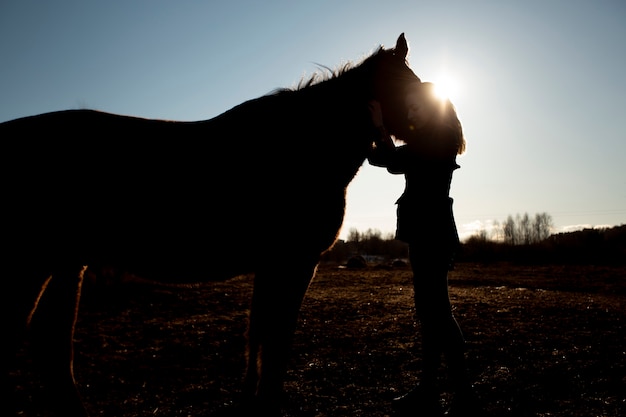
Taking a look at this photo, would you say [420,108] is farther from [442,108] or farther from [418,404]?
[418,404]

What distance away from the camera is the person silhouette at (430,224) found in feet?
9.24

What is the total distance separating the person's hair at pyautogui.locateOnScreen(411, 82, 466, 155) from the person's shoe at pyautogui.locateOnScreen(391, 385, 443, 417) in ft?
6.73

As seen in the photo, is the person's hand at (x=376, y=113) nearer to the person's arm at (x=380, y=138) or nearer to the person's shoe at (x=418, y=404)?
the person's arm at (x=380, y=138)

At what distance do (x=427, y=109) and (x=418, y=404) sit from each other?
240 centimetres

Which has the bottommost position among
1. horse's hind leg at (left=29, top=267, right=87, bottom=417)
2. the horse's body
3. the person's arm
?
horse's hind leg at (left=29, top=267, right=87, bottom=417)

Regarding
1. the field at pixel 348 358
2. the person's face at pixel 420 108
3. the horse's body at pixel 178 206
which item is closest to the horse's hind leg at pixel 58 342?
the horse's body at pixel 178 206

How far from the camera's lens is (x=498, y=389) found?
3.23 m

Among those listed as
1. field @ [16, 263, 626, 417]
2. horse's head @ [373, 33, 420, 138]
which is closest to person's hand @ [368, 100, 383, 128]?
horse's head @ [373, 33, 420, 138]

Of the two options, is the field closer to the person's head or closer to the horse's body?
the horse's body

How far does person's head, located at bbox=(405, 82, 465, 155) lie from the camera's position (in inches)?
119

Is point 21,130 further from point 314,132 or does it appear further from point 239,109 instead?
point 314,132

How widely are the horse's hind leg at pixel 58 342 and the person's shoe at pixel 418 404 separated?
2378mm

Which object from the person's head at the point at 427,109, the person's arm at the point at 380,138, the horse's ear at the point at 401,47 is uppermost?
the horse's ear at the point at 401,47

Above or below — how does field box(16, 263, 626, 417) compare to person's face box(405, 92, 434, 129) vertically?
below
